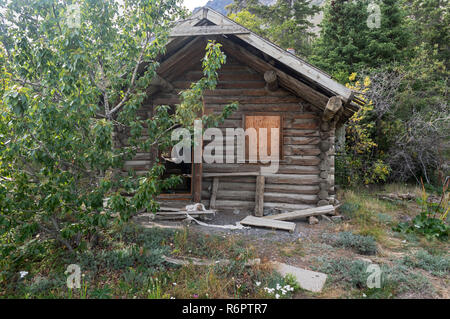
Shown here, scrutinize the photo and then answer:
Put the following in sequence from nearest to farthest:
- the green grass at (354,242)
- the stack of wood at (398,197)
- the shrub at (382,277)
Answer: the shrub at (382,277) → the green grass at (354,242) → the stack of wood at (398,197)

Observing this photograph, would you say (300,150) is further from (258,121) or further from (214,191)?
(214,191)

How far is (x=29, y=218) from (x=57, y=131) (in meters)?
1.52

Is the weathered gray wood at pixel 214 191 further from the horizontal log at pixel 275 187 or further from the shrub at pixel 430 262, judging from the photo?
the shrub at pixel 430 262

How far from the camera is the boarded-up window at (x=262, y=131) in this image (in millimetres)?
7523

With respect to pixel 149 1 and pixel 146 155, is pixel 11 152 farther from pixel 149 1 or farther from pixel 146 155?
pixel 146 155

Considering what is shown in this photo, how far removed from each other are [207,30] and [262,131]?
309 centimetres

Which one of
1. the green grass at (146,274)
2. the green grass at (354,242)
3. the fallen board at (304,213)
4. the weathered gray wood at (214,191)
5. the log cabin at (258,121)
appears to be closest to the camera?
the green grass at (146,274)

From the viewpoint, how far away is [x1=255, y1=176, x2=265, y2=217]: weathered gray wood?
722 cm

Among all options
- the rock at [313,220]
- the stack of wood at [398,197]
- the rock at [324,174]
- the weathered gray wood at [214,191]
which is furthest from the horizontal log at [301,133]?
the stack of wood at [398,197]

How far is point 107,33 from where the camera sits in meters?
4.68

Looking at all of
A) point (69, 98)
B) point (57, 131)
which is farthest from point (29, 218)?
point (69, 98)

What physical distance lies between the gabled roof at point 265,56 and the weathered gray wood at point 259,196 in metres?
2.55

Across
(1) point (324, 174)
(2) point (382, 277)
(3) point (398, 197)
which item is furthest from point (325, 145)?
(3) point (398, 197)

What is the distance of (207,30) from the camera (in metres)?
5.82
